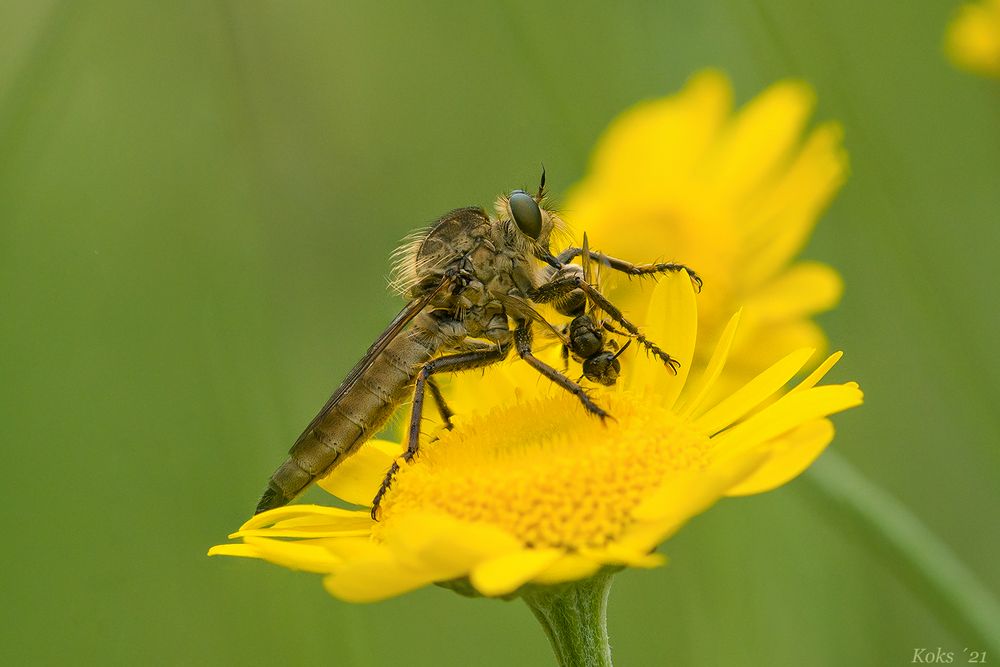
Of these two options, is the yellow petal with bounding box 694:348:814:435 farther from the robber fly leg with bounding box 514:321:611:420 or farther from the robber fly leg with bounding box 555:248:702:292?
the robber fly leg with bounding box 555:248:702:292

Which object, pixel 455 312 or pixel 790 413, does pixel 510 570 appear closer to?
pixel 790 413

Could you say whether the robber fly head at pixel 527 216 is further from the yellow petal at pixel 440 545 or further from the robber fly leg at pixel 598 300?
the yellow petal at pixel 440 545

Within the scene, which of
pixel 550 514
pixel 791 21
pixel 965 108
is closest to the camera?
pixel 550 514

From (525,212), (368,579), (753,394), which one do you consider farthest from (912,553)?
(368,579)

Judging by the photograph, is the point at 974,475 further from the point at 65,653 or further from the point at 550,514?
the point at 65,653

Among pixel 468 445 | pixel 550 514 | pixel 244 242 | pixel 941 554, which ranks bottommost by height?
pixel 941 554

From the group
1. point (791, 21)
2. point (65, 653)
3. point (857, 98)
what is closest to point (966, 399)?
point (857, 98)
